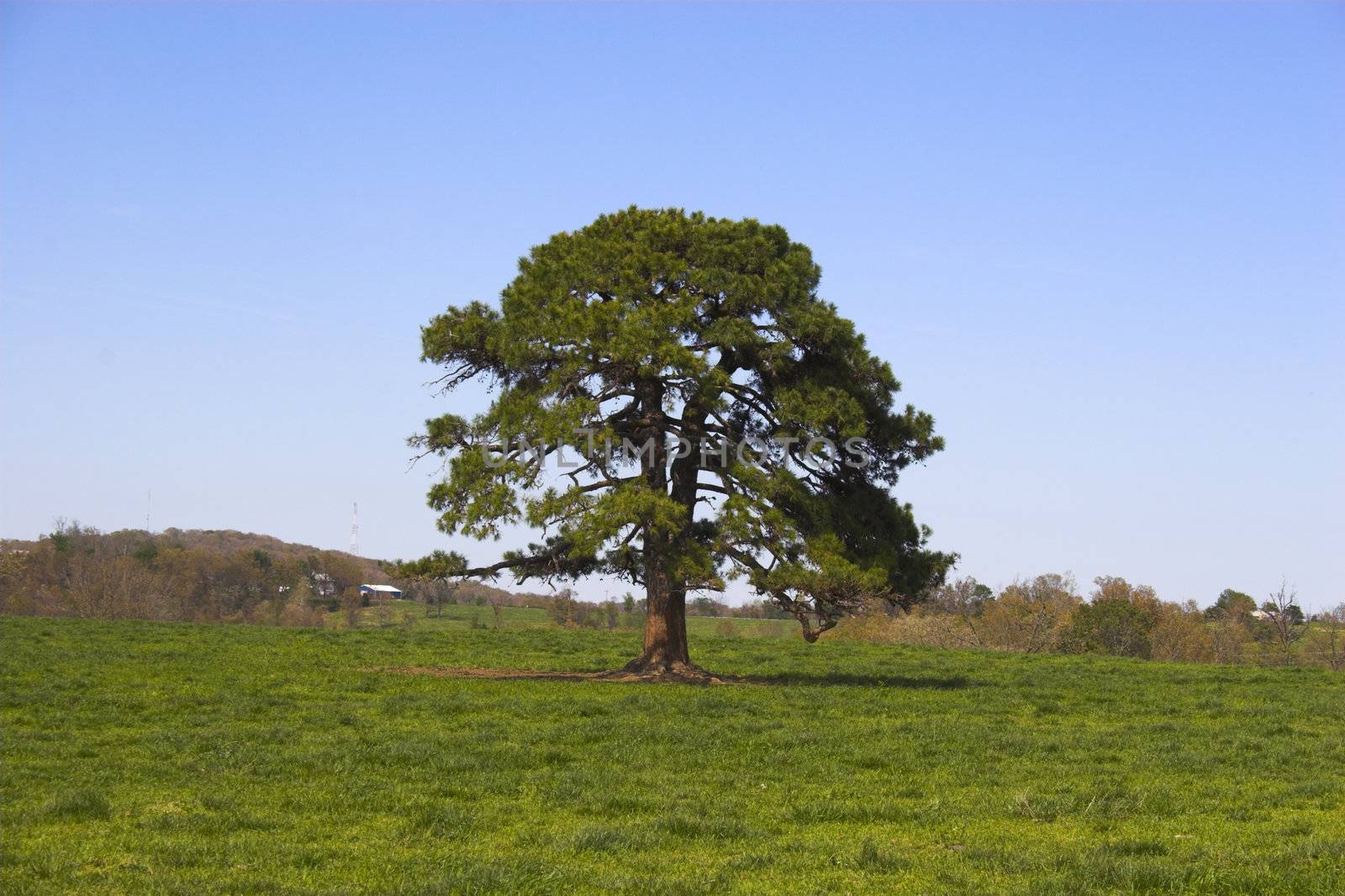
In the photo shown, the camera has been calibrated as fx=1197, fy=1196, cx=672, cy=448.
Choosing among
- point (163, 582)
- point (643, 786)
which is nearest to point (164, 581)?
point (163, 582)

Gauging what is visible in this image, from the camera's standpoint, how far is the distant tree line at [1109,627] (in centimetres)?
6047

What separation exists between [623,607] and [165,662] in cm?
6785

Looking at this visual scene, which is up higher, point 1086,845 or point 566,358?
point 566,358

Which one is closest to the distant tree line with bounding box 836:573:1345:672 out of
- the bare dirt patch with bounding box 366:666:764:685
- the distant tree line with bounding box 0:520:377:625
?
the bare dirt patch with bounding box 366:666:764:685

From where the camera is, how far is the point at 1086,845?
38.2 ft

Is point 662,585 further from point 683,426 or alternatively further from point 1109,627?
point 1109,627

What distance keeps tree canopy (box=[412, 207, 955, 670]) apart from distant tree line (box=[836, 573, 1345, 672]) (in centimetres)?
1577

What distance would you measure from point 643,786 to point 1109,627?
53.8 meters

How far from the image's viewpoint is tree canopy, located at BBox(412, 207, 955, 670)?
1016 inches

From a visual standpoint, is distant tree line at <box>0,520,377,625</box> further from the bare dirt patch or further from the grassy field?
the grassy field

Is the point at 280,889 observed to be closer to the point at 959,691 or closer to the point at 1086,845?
the point at 1086,845

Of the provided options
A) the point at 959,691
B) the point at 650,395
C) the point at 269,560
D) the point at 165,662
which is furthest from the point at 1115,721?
the point at 269,560

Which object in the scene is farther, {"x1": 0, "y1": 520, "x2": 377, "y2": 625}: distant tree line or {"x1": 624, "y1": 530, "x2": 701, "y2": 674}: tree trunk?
{"x1": 0, "y1": 520, "x2": 377, "y2": 625}: distant tree line

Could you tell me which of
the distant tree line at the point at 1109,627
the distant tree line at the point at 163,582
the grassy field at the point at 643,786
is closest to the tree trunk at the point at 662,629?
the grassy field at the point at 643,786
